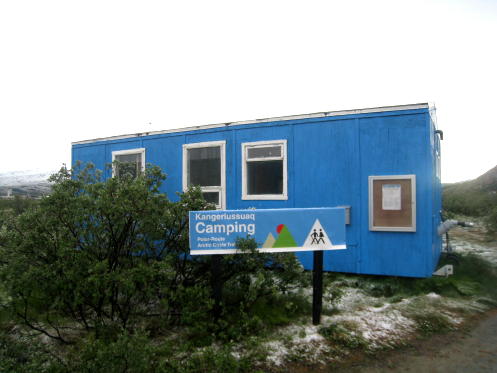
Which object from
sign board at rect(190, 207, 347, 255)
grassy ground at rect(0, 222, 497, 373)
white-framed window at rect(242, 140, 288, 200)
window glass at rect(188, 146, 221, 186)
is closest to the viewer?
→ grassy ground at rect(0, 222, 497, 373)

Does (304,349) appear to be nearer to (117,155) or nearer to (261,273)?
(261,273)

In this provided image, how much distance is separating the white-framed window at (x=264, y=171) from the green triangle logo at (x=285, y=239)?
273 centimetres

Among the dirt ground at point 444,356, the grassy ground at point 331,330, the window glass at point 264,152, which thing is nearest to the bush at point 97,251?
the grassy ground at point 331,330

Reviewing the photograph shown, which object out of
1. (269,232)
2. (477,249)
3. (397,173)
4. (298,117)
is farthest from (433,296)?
(477,249)

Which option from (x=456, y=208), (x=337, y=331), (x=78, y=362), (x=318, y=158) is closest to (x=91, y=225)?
(x=78, y=362)

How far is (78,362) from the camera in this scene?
10.8 feet

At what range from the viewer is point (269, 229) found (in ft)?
13.4

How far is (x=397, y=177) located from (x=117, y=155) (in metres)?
6.41

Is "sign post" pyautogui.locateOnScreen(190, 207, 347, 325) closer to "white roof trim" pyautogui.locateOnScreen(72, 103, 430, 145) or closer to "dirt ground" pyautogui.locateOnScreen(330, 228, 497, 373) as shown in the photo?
"dirt ground" pyautogui.locateOnScreen(330, 228, 497, 373)

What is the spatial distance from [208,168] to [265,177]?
4.37 feet

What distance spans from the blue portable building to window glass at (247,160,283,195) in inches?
0.8

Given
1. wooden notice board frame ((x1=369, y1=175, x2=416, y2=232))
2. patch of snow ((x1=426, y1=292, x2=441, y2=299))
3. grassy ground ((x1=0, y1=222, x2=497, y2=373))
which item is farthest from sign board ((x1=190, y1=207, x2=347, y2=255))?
patch of snow ((x1=426, y1=292, x2=441, y2=299))

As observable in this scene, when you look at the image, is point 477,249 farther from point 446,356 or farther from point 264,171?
point 446,356

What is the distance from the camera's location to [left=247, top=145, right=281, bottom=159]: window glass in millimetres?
6923
